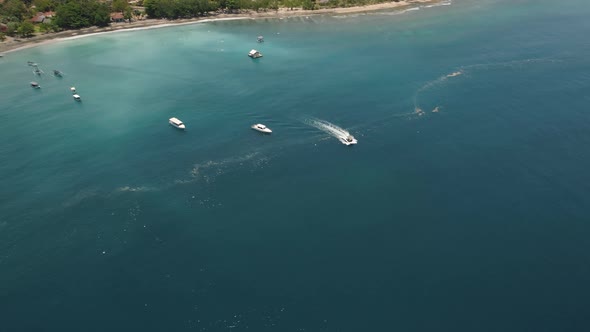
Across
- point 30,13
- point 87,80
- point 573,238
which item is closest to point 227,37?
point 87,80

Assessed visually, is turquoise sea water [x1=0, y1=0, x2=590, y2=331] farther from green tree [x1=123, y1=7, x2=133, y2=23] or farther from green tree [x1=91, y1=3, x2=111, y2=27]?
green tree [x1=123, y1=7, x2=133, y2=23]

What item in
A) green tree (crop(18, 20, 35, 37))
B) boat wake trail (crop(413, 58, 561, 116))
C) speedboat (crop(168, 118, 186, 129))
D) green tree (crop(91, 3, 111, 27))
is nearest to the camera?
speedboat (crop(168, 118, 186, 129))

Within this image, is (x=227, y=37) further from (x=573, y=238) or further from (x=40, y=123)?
(x=573, y=238)

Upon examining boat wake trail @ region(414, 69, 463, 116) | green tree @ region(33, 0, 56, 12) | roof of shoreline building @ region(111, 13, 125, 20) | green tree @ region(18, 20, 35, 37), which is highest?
green tree @ region(33, 0, 56, 12)

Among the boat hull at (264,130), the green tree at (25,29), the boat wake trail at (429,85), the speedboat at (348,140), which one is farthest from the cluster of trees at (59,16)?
the boat wake trail at (429,85)

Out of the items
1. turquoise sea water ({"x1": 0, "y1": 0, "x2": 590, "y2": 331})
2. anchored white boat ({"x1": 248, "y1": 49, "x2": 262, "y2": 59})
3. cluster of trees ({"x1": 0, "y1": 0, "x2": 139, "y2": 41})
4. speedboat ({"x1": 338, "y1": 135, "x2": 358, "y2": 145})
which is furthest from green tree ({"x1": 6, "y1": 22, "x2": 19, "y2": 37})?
speedboat ({"x1": 338, "y1": 135, "x2": 358, "y2": 145})

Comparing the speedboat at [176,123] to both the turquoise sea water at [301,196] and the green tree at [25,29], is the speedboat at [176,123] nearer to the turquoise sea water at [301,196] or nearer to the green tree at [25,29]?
the turquoise sea water at [301,196]

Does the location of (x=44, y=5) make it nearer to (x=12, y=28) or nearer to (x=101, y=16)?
(x=12, y=28)
